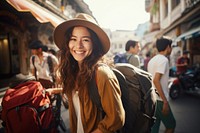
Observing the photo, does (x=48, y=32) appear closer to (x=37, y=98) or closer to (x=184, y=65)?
(x=184, y=65)

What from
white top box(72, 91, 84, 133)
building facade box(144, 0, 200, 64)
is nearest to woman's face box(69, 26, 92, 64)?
white top box(72, 91, 84, 133)

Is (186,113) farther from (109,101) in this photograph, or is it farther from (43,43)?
(43,43)

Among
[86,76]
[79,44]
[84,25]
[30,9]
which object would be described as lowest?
[86,76]

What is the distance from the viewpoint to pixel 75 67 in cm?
175

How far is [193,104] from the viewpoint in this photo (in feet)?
18.6

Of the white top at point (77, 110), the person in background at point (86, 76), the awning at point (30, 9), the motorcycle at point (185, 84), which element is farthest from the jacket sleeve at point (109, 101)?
the motorcycle at point (185, 84)

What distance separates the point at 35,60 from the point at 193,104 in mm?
5207

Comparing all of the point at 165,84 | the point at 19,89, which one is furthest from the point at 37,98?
the point at 165,84

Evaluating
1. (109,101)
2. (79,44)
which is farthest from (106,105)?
A: (79,44)

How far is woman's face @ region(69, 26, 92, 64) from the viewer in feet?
5.00

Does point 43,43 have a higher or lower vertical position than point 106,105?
higher

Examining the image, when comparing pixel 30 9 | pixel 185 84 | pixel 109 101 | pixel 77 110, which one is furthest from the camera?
pixel 185 84

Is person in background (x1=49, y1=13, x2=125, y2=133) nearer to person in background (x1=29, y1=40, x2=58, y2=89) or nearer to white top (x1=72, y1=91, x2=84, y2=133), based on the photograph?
white top (x1=72, y1=91, x2=84, y2=133)

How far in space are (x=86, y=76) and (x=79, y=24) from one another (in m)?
0.49
